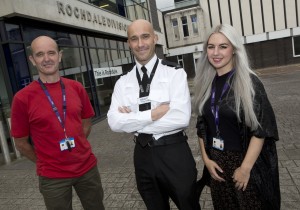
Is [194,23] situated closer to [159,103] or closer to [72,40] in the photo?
[72,40]

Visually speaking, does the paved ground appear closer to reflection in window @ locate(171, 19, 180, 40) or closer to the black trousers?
the black trousers

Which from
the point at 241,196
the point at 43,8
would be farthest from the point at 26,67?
the point at 241,196

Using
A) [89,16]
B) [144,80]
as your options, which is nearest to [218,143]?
[144,80]

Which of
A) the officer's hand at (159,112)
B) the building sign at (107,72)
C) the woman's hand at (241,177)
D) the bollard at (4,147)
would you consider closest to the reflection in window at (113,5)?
the building sign at (107,72)

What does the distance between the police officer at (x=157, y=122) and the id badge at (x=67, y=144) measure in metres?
0.42

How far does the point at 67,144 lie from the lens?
8.48ft

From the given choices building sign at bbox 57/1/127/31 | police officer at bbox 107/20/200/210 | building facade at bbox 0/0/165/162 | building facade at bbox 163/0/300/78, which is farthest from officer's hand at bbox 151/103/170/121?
building facade at bbox 163/0/300/78

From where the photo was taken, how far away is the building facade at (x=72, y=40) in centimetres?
744

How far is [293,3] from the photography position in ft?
89.0

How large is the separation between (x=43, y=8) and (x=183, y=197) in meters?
7.52

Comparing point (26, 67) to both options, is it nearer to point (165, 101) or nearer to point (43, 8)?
point (43, 8)

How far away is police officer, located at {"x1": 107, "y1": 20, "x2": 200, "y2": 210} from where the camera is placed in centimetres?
237

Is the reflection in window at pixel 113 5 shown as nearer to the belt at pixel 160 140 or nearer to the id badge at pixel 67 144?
the id badge at pixel 67 144

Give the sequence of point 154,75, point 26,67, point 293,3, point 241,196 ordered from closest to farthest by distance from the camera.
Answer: point 241,196
point 154,75
point 26,67
point 293,3
